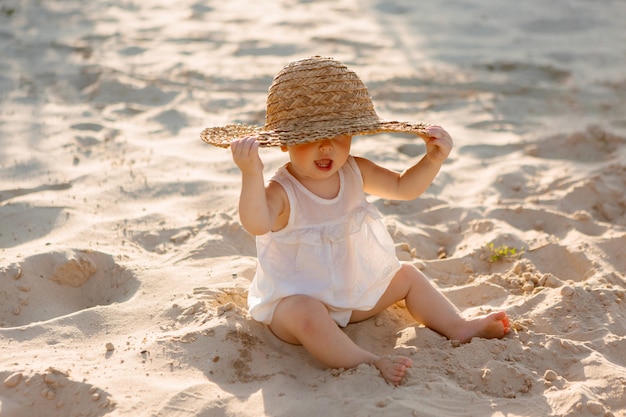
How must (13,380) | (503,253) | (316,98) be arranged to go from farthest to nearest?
(503,253) < (316,98) < (13,380)

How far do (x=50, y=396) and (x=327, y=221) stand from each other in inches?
42.1

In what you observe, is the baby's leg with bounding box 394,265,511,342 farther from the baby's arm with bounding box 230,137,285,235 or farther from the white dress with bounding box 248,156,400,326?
the baby's arm with bounding box 230,137,285,235

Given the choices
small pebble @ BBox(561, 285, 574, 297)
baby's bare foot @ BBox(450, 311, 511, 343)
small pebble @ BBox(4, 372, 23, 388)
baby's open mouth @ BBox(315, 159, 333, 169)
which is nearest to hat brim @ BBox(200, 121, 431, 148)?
baby's open mouth @ BBox(315, 159, 333, 169)

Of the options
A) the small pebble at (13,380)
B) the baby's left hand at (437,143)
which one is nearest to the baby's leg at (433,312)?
the baby's left hand at (437,143)

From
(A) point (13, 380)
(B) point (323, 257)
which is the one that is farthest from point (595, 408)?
(A) point (13, 380)

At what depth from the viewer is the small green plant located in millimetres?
3305

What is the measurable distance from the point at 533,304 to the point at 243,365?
1.12m

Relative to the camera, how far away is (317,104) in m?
2.59

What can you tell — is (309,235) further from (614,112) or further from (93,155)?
(614,112)

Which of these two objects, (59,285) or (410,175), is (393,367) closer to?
(410,175)

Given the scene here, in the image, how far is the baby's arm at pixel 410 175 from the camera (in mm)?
2744

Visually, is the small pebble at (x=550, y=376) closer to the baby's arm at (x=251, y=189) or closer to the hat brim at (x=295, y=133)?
the hat brim at (x=295, y=133)

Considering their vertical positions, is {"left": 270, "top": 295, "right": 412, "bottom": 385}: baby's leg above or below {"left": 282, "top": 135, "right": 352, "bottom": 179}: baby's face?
below

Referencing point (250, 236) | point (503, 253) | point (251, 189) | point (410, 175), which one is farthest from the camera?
point (250, 236)
